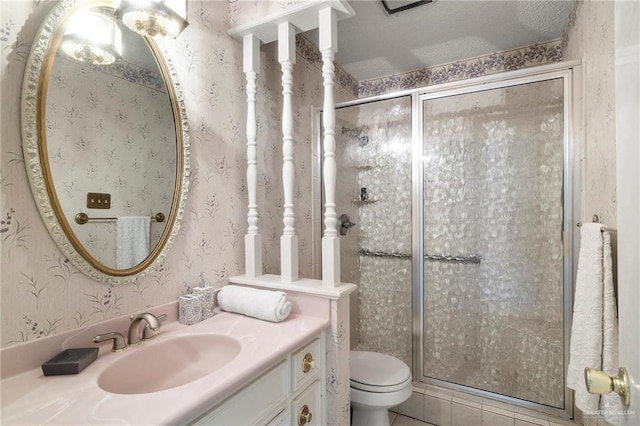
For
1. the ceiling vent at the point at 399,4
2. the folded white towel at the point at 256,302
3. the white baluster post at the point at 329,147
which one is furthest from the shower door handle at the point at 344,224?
the ceiling vent at the point at 399,4

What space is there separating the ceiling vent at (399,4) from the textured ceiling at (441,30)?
34mm

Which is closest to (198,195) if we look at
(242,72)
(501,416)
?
(242,72)

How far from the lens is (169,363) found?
1.06 meters

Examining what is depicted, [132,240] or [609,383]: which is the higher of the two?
[132,240]

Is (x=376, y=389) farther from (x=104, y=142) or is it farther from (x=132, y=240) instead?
(x=104, y=142)

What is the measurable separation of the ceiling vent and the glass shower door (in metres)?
0.51

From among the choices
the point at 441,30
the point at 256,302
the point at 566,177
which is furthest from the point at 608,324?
the point at 441,30

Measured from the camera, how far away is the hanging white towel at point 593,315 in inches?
41.6

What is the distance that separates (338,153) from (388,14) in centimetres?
89

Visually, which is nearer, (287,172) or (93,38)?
(93,38)

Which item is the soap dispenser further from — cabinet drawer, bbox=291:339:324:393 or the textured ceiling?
the textured ceiling

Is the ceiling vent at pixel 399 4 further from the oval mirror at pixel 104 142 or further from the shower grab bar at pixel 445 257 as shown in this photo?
the shower grab bar at pixel 445 257

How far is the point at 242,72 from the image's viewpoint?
62.4 inches

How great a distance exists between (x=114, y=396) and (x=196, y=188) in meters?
0.81
